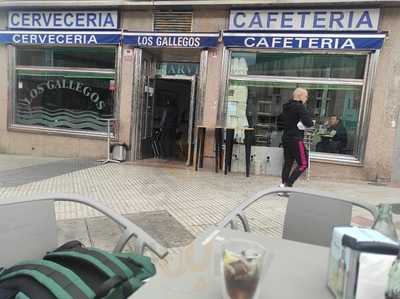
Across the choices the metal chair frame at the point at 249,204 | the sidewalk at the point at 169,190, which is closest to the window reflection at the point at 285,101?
Result: the sidewalk at the point at 169,190

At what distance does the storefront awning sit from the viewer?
271 inches

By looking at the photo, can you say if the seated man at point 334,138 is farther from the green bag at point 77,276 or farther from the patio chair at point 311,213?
the green bag at point 77,276

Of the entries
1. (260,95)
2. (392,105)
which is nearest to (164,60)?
(260,95)

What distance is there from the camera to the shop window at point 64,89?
868 centimetres

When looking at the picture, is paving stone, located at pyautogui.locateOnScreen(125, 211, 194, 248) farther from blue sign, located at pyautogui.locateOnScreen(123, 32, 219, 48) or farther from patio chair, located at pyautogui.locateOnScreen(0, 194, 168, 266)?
blue sign, located at pyautogui.locateOnScreen(123, 32, 219, 48)

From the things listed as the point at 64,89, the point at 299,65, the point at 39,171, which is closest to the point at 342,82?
the point at 299,65

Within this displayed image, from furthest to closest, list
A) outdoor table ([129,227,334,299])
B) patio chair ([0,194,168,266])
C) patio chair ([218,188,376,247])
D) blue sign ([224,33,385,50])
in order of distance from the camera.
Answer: blue sign ([224,33,385,50]) < patio chair ([218,188,376,247]) < patio chair ([0,194,168,266]) < outdoor table ([129,227,334,299])

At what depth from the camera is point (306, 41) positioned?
7.21 metres

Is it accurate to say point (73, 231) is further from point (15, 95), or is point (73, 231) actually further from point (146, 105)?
point (15, 95)

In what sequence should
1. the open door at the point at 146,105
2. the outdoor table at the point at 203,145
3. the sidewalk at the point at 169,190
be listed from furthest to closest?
the open door at the point at 146,105, the outdoor table at the point at 203,145, the sidewalk at the point at 169,190

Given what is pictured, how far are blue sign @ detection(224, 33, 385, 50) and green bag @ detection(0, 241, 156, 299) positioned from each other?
21.1ft

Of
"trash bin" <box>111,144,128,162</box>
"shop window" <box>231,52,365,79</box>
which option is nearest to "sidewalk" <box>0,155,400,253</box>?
"trash bin" <box>111,144,128,162</box>

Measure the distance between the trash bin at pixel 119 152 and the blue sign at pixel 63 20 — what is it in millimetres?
2643

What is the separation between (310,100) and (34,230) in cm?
667
